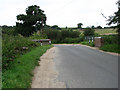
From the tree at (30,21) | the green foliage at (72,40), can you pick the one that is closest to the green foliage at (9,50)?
the tree at (30,21)

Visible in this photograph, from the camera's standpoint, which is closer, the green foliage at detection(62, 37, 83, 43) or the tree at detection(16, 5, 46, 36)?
the tree at detection(16, 5, 46, 36)

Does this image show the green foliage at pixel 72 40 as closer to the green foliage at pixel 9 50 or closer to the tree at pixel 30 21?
the tree at pixel 30 21

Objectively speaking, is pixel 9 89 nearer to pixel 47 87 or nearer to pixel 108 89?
pixel 47 87

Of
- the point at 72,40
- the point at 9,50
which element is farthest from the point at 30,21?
the point at 9,50

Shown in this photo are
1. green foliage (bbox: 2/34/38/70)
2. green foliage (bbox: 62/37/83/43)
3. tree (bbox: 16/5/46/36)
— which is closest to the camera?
green foliage (bbox: 2/34/38/70)

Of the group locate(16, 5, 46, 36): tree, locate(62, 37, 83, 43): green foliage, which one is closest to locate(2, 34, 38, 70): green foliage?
locate(16, 5, 46, 36): tree

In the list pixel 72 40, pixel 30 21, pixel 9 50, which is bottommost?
pixel 72 40

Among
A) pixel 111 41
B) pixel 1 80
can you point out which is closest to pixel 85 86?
pixel 1 80

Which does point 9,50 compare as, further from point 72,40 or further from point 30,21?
point 72,40

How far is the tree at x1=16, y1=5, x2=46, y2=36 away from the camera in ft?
169

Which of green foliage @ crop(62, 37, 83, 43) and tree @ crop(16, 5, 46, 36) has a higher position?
tree @ crop(16, 5, 46, 36)

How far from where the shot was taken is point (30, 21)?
51375 millimetres

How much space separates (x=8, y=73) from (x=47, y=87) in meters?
1.87

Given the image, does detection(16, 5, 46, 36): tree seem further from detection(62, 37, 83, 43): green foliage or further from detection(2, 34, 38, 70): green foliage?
detection(2, 34, 38, 70): green foliage
